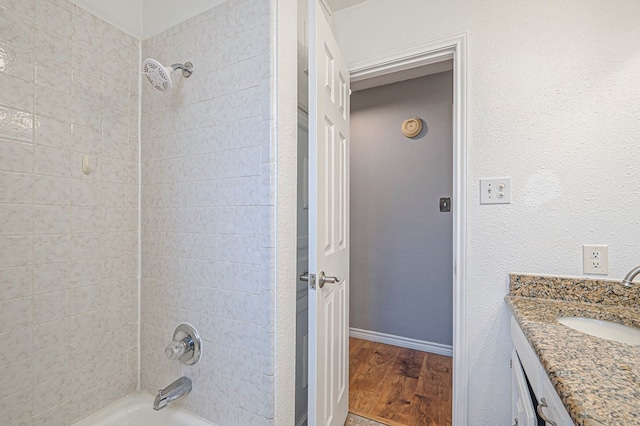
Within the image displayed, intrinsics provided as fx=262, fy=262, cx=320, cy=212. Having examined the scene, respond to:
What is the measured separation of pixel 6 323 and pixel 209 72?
3.78 ft

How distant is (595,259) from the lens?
110cm

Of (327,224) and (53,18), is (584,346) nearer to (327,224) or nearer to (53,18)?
(327,224)

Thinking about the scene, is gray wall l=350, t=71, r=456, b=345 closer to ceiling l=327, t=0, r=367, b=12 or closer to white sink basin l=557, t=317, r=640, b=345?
ceiling l=327, t=0, r=367, b=12

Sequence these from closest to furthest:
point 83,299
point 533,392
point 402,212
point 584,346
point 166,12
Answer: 1. point 584,346
2. point 533,392
3. point 83,299
4. point 166,12
5. point 402,212

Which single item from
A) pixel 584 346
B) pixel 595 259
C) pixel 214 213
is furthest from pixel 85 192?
pixel 595 259

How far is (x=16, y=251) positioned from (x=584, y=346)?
5.86 feet

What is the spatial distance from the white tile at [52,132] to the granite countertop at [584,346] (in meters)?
1.69

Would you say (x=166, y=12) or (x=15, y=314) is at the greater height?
(x=166, y=12)

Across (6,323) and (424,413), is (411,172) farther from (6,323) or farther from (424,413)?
(6,323)

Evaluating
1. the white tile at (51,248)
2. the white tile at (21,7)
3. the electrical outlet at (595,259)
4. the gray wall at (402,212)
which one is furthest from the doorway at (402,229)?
the white tile at (51,248)

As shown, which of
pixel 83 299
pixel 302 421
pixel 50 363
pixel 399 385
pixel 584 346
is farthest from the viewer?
pixel 399 385

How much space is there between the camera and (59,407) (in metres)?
1.01

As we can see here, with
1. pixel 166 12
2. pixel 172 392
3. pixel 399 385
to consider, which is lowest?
pixel 399 385

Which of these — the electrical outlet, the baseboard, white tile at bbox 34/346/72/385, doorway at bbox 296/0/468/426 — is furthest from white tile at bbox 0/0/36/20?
the electrical outlet
